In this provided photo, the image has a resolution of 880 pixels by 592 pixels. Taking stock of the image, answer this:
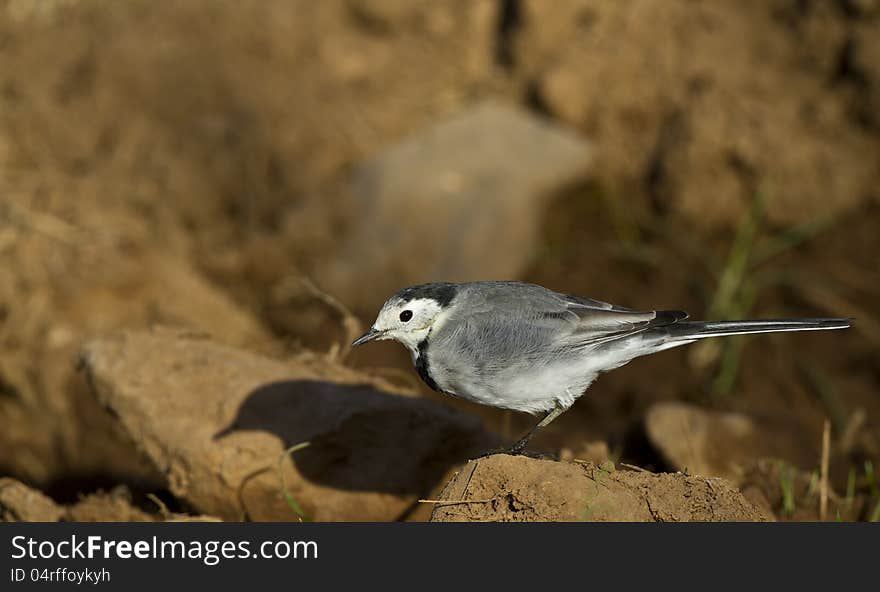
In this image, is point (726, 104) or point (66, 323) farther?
point (726, 104)

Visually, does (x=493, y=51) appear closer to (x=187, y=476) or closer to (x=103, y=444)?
(x=103, y=444)

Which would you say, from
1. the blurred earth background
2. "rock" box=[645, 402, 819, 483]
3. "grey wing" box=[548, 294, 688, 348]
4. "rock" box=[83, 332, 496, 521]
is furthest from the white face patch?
"rock" box=[645, 402, 819, 483]

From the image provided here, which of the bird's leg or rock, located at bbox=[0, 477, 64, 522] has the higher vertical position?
the bird's leg

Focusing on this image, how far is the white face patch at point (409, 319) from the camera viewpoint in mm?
4414

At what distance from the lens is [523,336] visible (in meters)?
4.30

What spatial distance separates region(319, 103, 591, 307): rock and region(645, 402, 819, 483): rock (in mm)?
2947

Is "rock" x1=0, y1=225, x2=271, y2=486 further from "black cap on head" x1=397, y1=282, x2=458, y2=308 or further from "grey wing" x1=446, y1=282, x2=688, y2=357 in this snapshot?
"grey wing" x1=446, y1=282, x2=688, y2=357

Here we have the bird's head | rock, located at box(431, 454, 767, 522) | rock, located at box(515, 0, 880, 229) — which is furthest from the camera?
rock, located at box(515, 0, 880, 229)

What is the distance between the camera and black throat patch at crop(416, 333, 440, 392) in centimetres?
431

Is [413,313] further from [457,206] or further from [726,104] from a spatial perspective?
[726,104]

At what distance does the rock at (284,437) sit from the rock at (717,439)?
1.31 meters

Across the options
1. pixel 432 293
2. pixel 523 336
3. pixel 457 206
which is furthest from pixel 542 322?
pixel 457 206

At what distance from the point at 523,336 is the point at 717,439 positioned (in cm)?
228

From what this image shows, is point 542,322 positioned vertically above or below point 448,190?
below
